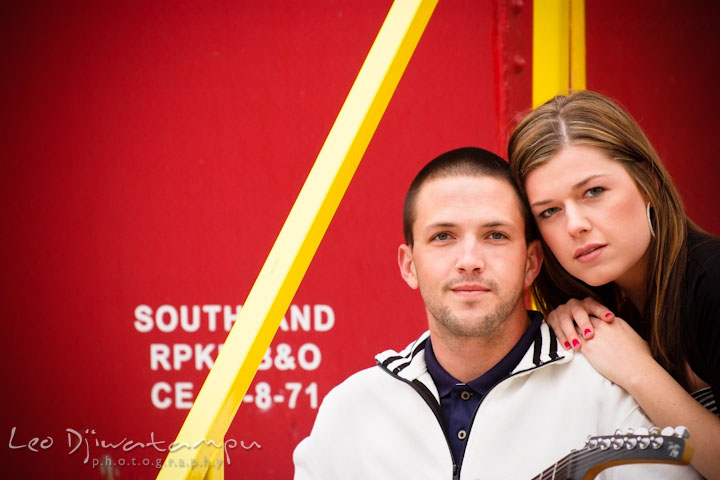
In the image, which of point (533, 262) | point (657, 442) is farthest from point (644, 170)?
point (657, 442)

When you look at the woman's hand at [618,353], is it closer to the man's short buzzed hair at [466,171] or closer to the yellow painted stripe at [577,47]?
the man's short buzzed hair at [466,171]

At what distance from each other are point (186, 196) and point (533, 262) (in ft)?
3.45

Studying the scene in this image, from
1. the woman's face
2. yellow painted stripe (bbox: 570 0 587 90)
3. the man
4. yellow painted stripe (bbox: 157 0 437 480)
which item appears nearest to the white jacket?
the man

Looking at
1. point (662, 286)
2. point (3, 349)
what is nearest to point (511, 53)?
point (662, 286)

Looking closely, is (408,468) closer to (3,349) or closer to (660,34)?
(3,349)

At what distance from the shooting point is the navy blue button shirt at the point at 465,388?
176 centimetres

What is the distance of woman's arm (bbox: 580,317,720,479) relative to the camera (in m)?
1.54

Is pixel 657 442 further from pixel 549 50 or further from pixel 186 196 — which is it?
pixel 186 196

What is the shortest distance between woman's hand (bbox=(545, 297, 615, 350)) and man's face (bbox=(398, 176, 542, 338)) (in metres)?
0.10

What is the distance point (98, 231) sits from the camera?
2.27 meters

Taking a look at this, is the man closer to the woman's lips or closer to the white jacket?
the white jacket

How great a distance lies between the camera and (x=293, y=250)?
56.2 inches

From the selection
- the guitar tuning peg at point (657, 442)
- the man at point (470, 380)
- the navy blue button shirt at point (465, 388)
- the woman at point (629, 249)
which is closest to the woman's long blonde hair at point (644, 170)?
the woman at point (629, 249)

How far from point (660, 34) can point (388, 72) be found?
1336 millimetres
